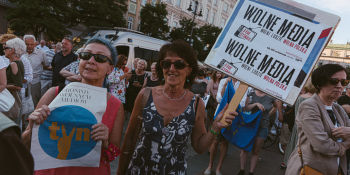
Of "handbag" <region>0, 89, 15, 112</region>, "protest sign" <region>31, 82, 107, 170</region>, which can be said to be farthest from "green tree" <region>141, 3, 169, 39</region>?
"protest sign" <region>31, 82, 107, 170</region>

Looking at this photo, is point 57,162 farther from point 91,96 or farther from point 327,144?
point 327,144

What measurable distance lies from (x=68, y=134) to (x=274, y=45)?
160cm

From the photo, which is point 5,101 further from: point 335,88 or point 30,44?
point 335,88

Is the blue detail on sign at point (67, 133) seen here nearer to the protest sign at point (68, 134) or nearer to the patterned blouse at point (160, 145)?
the protest sign at point (68, 134)

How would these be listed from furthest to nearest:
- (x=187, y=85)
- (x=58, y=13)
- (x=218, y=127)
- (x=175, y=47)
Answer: (x=58, y=13) → (x=187, y=85) → (x=175, y=47) → (x=218, y=127)

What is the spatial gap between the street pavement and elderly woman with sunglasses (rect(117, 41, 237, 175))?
2.17m

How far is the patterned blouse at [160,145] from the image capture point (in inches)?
75.0

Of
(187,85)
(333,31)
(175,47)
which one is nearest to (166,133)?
(187,85)

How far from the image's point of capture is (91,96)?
5.44ft

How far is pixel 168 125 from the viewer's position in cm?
194

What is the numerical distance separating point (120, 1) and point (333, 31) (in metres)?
25.9

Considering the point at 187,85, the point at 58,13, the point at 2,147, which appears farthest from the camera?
the point at 58,13

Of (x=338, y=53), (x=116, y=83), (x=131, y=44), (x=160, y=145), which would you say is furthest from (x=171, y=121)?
(x=338, y=53)

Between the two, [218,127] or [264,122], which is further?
[264,122]
